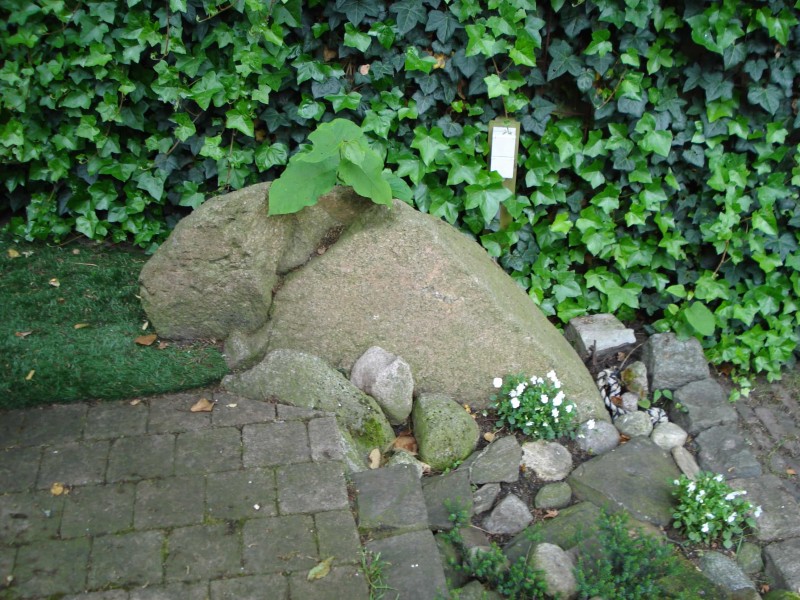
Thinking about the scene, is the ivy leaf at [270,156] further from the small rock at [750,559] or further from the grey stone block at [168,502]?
the small rock at [750,559]

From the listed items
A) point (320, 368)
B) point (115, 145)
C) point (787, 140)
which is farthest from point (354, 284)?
point (787, 140)

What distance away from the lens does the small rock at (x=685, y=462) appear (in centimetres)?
350

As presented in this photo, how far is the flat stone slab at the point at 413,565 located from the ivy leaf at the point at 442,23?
2.49m

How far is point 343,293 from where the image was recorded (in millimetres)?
3555

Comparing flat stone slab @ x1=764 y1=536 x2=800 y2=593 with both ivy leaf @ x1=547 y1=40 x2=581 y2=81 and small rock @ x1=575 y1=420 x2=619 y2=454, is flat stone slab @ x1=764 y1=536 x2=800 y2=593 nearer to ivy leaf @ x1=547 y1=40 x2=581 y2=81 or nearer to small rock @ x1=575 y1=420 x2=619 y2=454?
small rock @ x1=575 y1=420 x2=619 y2=454

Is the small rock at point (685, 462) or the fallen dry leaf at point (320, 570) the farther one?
the small rock at point (685, 462)

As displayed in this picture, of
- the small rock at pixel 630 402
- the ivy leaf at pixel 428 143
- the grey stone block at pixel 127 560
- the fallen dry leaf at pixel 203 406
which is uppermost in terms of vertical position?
the ivy leaf at pixel 428 143

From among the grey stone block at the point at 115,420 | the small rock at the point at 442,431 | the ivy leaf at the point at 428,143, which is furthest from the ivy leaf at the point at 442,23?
the grey stone block at the point at 115,420

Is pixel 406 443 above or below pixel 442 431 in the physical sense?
below

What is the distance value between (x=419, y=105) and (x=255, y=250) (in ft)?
4.05

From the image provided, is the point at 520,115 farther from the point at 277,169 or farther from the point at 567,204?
the point at 277,169

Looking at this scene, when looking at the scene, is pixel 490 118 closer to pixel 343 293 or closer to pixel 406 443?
pixel 343 293

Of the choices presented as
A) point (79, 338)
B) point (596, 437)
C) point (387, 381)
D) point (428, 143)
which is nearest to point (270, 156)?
point (428, 143)

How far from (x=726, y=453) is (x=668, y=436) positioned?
0.27 metres
